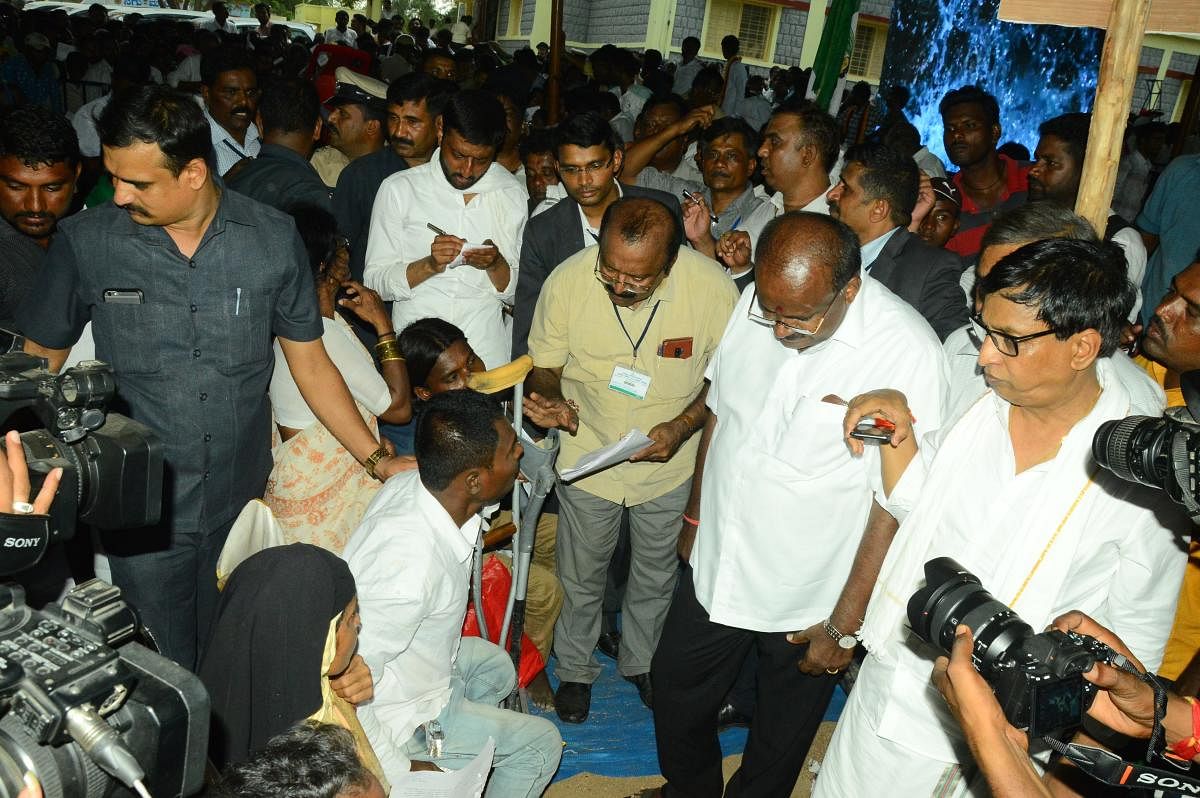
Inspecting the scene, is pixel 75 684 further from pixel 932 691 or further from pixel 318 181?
pixel 318 181

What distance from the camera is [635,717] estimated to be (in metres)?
3.50

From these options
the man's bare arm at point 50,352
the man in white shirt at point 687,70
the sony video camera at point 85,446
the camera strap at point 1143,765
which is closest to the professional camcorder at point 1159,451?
the camera strap at point 1143,765

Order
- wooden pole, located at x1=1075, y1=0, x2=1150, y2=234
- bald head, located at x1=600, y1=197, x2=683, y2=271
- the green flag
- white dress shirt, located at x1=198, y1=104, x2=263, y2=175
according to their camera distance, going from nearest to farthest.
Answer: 1. wooden pole, located at x1=1075, y1=0, x2=1150, y2=234
2. bald head, located at x1=600, y1=197, x2=683, y2=271
3. white dress shirt, located at x1=198, y1=104, x2=263, y2=175
4. the green flag

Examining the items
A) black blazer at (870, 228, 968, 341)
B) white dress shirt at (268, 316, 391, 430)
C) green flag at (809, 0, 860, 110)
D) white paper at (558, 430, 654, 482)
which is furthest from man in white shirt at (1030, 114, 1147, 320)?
white dress shirt at (268, 316, 391, 430)

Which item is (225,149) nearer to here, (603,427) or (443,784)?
(603,427)

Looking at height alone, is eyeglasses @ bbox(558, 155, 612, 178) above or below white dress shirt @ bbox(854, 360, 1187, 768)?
above

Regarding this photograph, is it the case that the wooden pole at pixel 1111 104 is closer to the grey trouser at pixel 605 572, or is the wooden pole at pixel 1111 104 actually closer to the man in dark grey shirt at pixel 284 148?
the grey trouser at pixel 605 572

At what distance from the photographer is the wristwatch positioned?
8.34 feet

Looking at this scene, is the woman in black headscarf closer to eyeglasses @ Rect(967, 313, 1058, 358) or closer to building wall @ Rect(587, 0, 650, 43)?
eyeglasses @ Rect(967, 313, 1058, 358)

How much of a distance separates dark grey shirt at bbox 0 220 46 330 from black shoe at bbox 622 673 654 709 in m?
2.52

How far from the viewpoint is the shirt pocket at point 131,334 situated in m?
2.56

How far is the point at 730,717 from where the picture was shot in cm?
350

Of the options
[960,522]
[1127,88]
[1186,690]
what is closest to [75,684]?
[960,522]

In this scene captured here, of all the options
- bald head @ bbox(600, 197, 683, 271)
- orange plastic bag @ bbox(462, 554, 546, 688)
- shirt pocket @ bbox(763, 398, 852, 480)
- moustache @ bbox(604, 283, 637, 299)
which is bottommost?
orange plastic bag @ bbox(462, 554, 546, 688)
